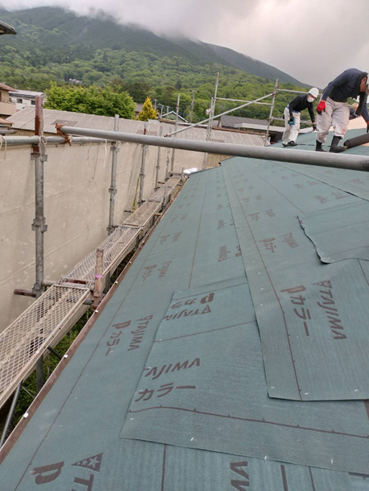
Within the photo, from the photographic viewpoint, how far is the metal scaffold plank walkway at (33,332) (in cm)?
275

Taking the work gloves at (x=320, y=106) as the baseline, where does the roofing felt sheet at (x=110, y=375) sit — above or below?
below

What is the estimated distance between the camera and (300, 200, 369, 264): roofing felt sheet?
10.1ft

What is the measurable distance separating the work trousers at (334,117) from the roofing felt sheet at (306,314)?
997 mm

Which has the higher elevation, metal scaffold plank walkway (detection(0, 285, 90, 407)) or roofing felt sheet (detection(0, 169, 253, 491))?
roofing felt sheet (detection(0, 169, 253, 491))

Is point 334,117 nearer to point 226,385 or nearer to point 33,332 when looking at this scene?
point 226,385

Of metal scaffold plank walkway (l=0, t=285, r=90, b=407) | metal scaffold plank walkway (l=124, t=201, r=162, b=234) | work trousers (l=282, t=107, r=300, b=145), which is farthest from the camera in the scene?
metal scaffold plank walkway (l=124, t=201, r=162, b=234)

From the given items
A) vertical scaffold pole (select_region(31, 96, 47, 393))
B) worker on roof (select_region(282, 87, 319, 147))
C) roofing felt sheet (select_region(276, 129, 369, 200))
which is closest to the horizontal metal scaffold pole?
vertical scaffold pole (select_region(31, 96, 47, 393))

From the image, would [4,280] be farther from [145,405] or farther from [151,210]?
[151,210]

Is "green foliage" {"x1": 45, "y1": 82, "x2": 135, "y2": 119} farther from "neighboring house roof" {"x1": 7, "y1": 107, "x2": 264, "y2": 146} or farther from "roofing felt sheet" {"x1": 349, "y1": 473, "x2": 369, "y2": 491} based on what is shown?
"roofing felt sheet" {"x1": 349, "y1": 473, "x2": 369, "y2": 491}

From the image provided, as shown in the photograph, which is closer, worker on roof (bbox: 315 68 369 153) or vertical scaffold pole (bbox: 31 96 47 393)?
vertical scaffold pole (bbox: 31 96 47 393)

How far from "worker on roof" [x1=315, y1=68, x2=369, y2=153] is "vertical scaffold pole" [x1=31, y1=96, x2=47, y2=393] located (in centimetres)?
342

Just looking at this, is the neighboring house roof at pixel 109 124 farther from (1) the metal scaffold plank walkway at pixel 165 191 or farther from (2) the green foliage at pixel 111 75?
(2) the green foliage at pixel 111 75

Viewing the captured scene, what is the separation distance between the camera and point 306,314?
2447mm

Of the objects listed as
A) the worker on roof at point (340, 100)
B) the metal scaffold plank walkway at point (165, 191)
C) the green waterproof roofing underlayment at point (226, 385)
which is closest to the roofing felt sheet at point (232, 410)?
the green waterproof roofing underlayment at point (226, 385)
